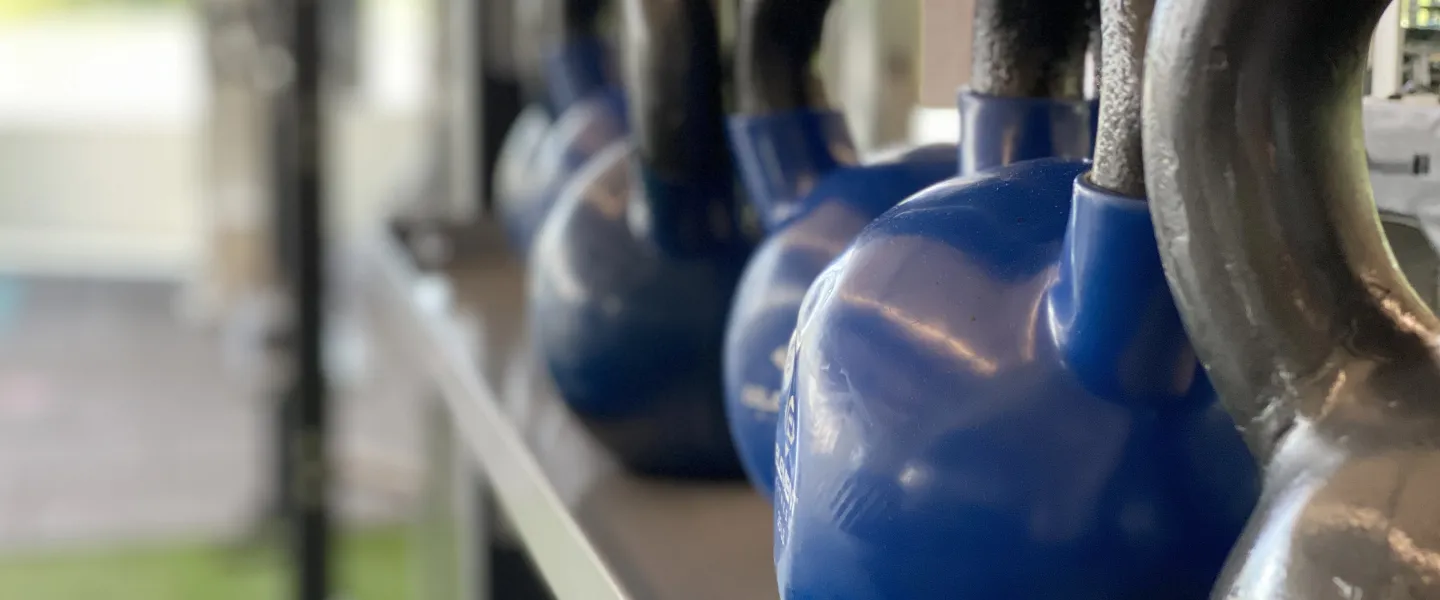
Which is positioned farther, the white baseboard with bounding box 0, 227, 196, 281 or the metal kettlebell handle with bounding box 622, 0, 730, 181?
the white baseboard with bounding box 0, 227, 196, 281

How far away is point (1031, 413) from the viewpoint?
283 millimetres

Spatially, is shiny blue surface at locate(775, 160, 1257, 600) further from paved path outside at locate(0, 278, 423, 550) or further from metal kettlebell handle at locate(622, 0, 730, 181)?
paved path outside at locate(0, 278, 423, 550)

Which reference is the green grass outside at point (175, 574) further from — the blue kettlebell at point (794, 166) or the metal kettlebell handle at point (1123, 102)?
the metal kettlebell handle at point (1123, 102)

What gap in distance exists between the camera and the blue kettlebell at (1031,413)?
269 mm

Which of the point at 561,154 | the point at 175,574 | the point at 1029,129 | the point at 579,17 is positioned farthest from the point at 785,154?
the point at 175,574

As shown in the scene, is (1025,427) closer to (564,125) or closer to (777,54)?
Result: (777,54)

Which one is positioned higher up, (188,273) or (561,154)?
(561,154)

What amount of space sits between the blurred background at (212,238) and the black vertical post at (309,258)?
0.15 feet

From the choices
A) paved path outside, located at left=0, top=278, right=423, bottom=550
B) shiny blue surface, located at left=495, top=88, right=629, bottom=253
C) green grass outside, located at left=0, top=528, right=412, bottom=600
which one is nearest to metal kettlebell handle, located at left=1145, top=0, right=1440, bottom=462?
shiny blue surface, located at left=495, top=88, right=629, bottom=253

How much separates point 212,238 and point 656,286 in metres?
2.63

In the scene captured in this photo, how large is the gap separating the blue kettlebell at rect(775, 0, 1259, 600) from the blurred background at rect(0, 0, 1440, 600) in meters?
0.14

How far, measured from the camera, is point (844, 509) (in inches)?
12.2

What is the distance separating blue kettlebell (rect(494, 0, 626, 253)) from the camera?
2.68ft

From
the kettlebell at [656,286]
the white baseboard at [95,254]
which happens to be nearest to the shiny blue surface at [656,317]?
the kettlebell at [656,286]
